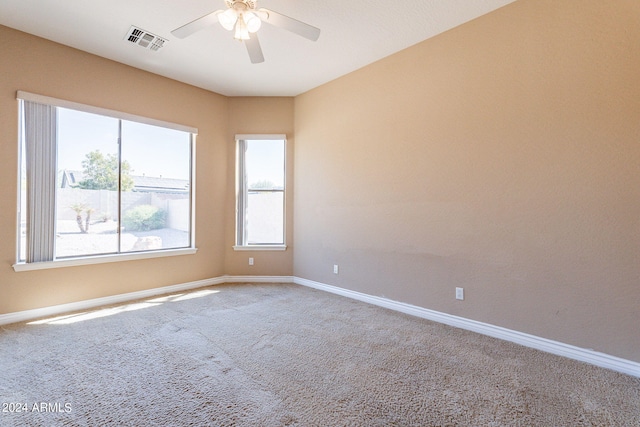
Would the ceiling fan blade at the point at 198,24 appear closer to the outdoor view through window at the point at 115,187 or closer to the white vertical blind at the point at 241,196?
the outdoor view through window at the point at 115,187

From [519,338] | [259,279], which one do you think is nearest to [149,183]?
[259,279]

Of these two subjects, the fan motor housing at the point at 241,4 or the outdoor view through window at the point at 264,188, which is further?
the outdoor view through window at the point at 264,188

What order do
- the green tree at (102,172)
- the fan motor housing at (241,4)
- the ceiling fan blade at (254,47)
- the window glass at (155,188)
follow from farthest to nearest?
the window glass at (155,188)
the green tree at (102,172)
the ceiling fan blade at (254,47)
the fan motor housing at (241,4)

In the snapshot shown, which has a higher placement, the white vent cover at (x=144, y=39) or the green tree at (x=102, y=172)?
the white vent cover at (x=144, y=39)

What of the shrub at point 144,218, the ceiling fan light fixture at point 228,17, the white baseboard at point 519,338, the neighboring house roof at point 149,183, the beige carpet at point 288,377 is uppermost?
the ceiling fan light fixture at point 228,17

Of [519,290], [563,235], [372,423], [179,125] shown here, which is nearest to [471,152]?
[563,235]

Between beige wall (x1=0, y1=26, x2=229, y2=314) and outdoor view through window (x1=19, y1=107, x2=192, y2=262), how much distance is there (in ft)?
0.51

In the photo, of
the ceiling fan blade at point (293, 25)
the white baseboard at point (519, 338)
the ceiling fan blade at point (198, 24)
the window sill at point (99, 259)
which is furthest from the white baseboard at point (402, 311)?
the ceiling fan blade at point (198, 24)

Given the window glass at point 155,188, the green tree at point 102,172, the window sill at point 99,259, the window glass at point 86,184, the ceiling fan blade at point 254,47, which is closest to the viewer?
the ceiling fan blade at point 254,47

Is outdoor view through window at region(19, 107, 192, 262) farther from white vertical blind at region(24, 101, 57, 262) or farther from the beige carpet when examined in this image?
the beige carpet

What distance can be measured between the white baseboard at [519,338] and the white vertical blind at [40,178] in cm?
371

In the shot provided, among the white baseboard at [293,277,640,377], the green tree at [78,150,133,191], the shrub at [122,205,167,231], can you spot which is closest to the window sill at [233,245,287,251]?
the shrub at [122,205,167,231]

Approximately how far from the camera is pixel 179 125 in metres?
4.21

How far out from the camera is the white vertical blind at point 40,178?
3062 mm
